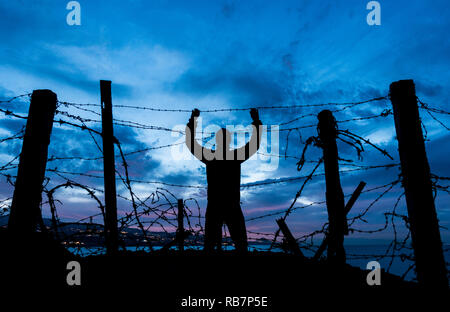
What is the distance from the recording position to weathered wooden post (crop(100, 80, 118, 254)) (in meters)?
4.12

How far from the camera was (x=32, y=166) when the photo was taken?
3.36m

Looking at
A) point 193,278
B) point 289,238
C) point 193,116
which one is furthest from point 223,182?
point 289,238

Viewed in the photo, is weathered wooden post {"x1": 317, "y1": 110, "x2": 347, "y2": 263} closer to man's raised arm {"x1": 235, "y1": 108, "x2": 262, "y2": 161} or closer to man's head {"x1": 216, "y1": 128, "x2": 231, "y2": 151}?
man's raised arm {"x1": 235, "y1": 108, "x2": 262, "y2": 161}

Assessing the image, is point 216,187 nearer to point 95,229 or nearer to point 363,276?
point 95,229

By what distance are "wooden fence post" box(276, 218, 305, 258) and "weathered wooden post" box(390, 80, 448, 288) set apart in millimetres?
→ 1790

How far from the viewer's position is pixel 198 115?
4.59m

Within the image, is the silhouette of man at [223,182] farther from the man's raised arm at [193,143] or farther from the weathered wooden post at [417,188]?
the weathered wooden post at [417,188]

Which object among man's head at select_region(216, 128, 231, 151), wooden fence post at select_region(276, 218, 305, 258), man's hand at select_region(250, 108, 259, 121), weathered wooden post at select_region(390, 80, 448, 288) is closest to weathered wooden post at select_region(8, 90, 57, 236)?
man's head at select_region(216, 128, 231, 151)

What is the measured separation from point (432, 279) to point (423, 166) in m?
1.21

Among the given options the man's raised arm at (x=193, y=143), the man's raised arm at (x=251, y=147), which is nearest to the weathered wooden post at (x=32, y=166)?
the man's raised arm at (x=193, y=143)

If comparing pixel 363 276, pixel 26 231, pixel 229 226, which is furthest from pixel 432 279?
pixel 26 231

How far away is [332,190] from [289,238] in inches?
51.4

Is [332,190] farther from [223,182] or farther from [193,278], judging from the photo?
[193,278]
